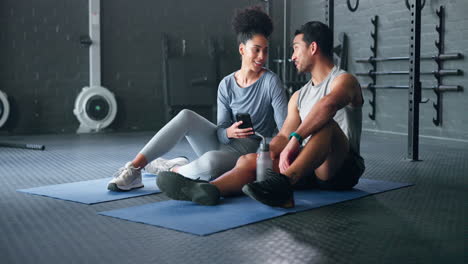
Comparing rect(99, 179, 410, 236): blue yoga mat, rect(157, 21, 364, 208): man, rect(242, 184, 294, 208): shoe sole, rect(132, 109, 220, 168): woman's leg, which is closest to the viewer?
rect(99, 179, 410, 236): blue yoga mat

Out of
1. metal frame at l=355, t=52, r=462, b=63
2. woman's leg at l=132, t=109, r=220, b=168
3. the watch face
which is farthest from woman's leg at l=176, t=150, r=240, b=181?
the watch face

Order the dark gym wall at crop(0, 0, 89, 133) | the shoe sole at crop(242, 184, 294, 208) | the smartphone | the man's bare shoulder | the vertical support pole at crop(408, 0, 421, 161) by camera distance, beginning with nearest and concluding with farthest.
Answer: the shoe sole at crop(242, 184, 294, 208)
the man's bare shoulder
the smartphone
the vertical support pole at crop(408, 0, 421, 161)
the dark gym wall at crop(0, 0, 89, 133)

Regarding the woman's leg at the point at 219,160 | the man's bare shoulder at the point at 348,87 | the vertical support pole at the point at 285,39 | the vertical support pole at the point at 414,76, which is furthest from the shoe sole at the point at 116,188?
the vertical support pole at the point at 285,39

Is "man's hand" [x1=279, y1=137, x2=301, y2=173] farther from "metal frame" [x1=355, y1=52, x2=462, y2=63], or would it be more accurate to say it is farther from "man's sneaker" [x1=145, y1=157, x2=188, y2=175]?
"metal frame" [x1=355, y1=52, x2=462, y2=63]

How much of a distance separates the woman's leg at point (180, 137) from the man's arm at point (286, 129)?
1.37ft

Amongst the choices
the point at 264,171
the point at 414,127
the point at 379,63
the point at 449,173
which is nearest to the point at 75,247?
the point at 264,171

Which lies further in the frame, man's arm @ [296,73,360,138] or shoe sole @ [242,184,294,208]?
man's arm @ [296,73,360,138]

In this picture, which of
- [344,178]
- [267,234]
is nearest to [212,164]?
[344,178]

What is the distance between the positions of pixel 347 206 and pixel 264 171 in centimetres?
43

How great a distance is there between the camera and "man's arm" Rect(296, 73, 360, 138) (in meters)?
2.45

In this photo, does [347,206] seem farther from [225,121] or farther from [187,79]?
[187,79]

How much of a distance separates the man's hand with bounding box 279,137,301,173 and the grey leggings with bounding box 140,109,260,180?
43 centimetres

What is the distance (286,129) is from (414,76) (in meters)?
1.84

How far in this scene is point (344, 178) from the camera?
2.79 metres
